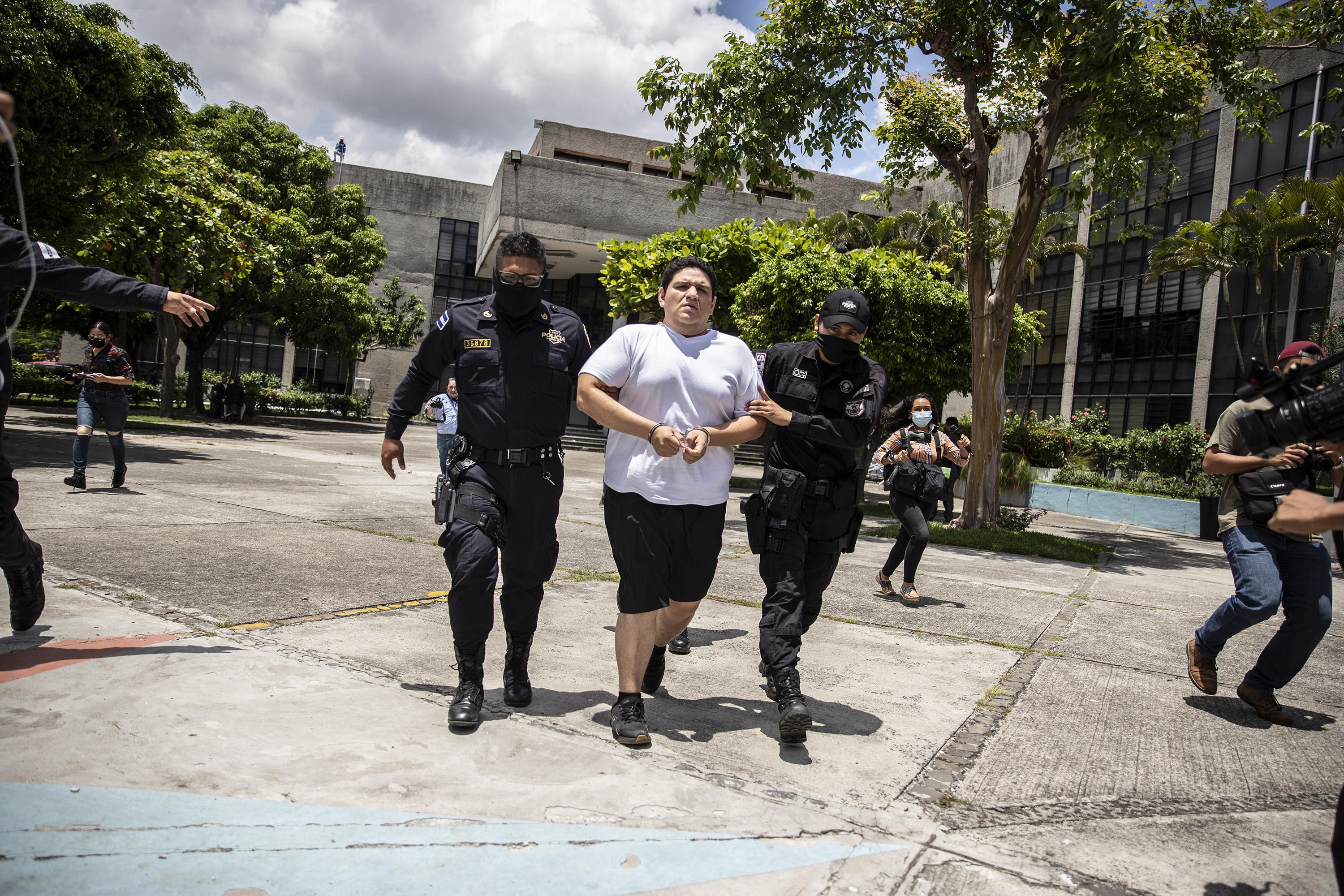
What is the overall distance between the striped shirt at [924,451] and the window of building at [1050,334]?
83.3ft

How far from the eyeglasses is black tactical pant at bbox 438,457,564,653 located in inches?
29.3

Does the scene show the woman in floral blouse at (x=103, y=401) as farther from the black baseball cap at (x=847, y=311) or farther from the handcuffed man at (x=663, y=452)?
the black baseball cap at (x=847, y=311)

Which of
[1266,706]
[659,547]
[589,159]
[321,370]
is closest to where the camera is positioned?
[659,547]

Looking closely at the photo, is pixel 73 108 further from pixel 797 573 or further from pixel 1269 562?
pixel 1269 562

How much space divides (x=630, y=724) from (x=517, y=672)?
2.02 feet

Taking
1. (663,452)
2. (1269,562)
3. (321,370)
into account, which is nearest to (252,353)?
(321,370)

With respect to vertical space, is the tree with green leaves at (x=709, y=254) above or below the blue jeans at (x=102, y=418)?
above

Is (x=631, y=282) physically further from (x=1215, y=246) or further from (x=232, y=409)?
(x=232, y=409)

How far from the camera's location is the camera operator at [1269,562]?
153 inches

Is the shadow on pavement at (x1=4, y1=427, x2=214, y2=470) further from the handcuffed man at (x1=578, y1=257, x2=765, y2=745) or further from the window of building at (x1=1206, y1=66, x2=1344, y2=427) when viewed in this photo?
the window of building at (x1=1206, y1=66, x2=1344, y2=427)

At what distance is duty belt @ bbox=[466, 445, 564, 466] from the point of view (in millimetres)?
3490

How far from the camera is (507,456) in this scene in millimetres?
3492

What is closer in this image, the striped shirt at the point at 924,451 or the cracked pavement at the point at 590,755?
the cracked pavement at the point at 590,755

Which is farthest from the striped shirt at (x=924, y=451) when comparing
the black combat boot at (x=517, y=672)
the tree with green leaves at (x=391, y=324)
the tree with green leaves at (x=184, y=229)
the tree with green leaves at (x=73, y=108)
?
the tree with green leaves at (x=391, y=324)
